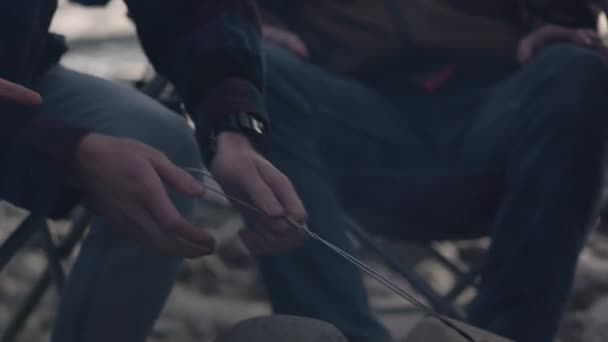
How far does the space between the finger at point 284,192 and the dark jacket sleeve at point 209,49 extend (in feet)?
0.36

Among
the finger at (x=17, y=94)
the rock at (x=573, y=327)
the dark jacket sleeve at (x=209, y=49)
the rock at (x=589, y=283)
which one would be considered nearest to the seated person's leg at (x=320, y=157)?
the dark jacket sleeve at (x=209, y=49)

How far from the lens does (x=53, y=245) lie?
1625 millimetres

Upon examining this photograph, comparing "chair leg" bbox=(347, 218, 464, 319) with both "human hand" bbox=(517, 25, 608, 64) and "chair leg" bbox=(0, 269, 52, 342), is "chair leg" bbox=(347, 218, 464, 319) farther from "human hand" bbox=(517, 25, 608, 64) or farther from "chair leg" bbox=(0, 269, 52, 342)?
"chair leg" bbox=(0, 269, 52, 342)

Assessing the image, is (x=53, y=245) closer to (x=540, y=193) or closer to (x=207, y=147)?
(x=207, y=147)

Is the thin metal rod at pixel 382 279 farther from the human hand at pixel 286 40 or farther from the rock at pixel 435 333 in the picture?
the human hand at pixel 286 40

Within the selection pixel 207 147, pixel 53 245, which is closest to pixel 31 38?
pixel 207 147

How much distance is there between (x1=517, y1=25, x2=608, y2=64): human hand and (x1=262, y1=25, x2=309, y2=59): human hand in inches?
14.4

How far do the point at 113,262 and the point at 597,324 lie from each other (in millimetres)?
1323

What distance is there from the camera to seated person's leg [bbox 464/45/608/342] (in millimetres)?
1376

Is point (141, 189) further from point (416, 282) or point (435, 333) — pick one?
point (416, 282)

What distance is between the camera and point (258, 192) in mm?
963

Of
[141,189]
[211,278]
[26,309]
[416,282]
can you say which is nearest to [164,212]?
[141,189]

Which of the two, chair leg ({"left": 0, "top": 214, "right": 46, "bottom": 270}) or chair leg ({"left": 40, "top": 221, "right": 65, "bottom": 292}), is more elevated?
chair leg ({"left": 0, "top": 214, "right": 46, "bottom": 270})

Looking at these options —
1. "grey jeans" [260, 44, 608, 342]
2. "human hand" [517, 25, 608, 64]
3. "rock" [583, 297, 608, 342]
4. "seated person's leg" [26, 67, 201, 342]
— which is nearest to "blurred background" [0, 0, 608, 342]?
"rock" [583, 297, 608, 342]
